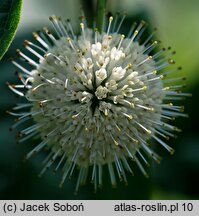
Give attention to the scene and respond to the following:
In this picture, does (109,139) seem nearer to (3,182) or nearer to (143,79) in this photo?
(143,79)

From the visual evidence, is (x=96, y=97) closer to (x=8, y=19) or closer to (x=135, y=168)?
(x=8, y=19)

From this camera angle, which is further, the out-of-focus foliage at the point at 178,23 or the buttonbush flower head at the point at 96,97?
the out-of-focus foliage at the point at 178,23

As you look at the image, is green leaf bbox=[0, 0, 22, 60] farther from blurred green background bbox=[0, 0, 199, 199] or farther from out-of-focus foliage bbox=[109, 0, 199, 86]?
out-of-focus foliage bbox=[109, 0, 199, 86]

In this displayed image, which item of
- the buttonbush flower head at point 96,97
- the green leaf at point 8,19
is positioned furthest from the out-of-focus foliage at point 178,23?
the green leaf at point 8,19

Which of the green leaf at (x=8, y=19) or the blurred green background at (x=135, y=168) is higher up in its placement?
the green leaf at (x=8, y=19)

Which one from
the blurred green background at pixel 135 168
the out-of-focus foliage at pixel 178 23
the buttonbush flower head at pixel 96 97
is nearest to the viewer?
the buttonbush flower head at pixel 96 97

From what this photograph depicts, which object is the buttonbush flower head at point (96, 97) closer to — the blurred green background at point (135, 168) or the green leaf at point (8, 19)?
the green leaf at point (8, 19)

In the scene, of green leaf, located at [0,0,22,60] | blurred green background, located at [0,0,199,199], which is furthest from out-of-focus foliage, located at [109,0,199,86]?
green leaf, located at [0,0,22,60]
